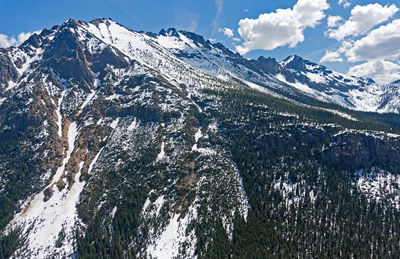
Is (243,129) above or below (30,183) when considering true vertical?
above

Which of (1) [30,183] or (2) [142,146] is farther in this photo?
(2) [142,146]

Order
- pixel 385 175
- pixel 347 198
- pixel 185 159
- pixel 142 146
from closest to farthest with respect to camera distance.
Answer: pixel 347 198
pixel 385 175
pixel 185 159
pixel 142 146

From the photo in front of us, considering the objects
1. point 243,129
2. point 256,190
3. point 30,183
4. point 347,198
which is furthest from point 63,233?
point 347,198

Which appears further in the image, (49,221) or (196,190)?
(196,190)

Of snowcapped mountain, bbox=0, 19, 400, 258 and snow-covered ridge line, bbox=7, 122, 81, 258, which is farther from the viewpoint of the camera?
snow-covered ridge line, bbox=7, 122, 81, 258

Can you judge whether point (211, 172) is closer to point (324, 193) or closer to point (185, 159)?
point (185, 159)

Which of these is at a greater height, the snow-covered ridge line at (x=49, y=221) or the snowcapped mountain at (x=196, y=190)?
the snowcapped mountain at (x=196, y=190)

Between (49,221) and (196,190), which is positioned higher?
(196,190)

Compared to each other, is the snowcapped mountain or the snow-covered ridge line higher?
the snowcapped mountain

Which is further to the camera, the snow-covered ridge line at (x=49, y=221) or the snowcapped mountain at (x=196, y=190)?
the snow-covered ridge line at (x=49, y=221)

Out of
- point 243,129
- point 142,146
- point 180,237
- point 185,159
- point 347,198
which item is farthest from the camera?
point 243,129

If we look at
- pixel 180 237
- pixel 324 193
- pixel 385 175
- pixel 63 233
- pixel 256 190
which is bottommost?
pixel 63 233
